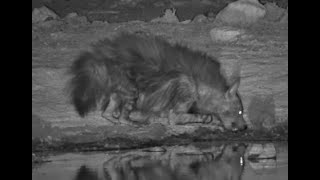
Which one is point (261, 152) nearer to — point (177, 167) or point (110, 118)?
point (177, 167)

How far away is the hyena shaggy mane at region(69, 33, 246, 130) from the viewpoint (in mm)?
5594

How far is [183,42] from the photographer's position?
5871 mm

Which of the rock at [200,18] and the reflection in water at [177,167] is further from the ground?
the rock at [200,18]

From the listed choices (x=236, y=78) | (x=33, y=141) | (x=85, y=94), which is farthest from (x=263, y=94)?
(x=33, y=141)

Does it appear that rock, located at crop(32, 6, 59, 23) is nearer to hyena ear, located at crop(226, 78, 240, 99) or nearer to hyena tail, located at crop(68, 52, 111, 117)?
hyena tail, located at crop(68, 52, 111, 117)

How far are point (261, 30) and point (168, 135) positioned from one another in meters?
1.42

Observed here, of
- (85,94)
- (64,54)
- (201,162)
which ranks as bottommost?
(201,162)

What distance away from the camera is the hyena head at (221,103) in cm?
571

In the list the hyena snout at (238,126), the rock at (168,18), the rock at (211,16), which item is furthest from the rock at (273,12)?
the hyena snout at (238,126)

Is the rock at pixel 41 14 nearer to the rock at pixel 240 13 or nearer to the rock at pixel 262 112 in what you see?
the rock at pixel 240 13
